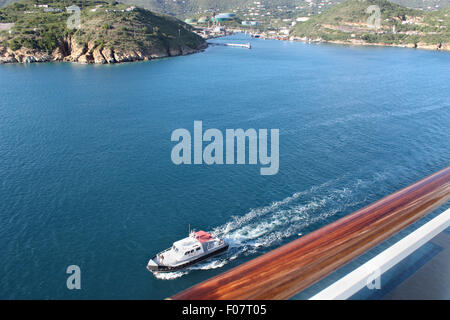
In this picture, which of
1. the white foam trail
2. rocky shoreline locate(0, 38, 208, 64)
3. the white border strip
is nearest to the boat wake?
the white foam trail

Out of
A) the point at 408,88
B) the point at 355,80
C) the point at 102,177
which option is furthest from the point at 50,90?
the point at 408,88

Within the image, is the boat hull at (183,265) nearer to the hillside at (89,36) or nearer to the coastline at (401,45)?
the hillside at (89,36)

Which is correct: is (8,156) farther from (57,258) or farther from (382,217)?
(382,217)

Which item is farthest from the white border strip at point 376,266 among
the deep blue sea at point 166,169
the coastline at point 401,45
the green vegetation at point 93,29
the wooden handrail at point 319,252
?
the coastline at point 401,45

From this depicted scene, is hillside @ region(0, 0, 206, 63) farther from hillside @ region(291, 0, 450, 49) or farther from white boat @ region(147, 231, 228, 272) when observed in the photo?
hillside @ region(291, 0, 450, 49)

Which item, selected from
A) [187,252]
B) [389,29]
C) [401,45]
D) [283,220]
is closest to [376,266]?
[283,220]

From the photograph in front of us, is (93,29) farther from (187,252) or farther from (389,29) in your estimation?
(389,29)
